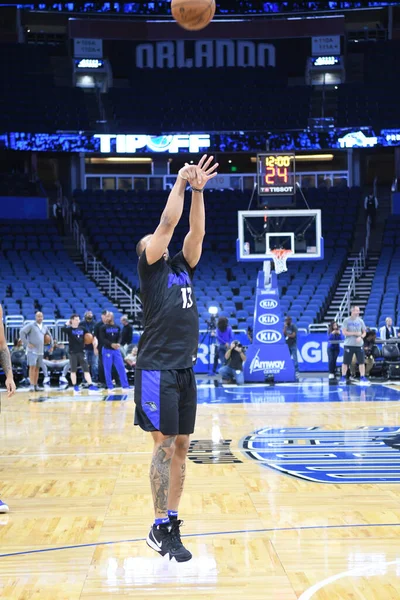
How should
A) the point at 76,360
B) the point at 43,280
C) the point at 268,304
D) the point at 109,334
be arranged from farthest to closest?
the point at 43,280, the point at 268,304, the point at 76,360, the point at 109,334

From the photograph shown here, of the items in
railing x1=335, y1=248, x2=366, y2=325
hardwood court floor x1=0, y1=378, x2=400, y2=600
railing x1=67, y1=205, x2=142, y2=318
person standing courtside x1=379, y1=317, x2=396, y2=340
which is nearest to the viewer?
hardwood court floor x1=0, y1=378, x2=400, y2=600

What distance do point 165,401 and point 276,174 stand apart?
59.4 feet

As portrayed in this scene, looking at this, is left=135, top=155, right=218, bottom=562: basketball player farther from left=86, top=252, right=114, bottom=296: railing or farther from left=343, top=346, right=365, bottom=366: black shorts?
left=86, top=252, right=114, bottom=296: railing

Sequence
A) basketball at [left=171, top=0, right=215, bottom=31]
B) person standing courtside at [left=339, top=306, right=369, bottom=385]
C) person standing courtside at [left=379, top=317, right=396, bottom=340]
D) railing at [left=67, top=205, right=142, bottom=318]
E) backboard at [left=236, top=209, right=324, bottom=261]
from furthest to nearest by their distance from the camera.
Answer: railing at [left=67, top=205, right=142, bottom=318] < backboard at [left=236, top=209, right=324, bottom=261] < person standing courtside at [left=379, top=317, right=396, bottom=340] < person standing courtside at [left=339, top=306, right=369, bottom=385] < basketball at [left=171, top=0, right=215, bottom=31]

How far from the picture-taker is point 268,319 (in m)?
18.6

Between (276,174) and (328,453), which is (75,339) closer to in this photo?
(276,174)

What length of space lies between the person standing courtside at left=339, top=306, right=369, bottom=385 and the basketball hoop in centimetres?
307

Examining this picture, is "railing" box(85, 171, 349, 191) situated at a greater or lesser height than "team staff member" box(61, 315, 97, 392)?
greater

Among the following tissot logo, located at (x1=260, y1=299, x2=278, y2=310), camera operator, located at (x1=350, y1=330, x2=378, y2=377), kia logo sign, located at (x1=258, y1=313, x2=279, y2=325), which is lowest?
camera operator, located at (x1=350, y1=330, x2=378, y2=377)

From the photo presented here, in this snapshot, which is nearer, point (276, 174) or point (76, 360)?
point (76, 360)

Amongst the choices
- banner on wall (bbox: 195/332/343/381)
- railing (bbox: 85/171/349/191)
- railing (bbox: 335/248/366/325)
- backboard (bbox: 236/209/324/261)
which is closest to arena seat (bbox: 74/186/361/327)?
railing (bbox: 335/248/366/325)

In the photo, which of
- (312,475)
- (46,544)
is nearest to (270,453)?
(312,475)

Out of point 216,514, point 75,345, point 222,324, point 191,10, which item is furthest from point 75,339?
point 216,514

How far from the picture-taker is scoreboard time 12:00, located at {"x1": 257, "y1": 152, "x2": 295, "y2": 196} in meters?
22.1
